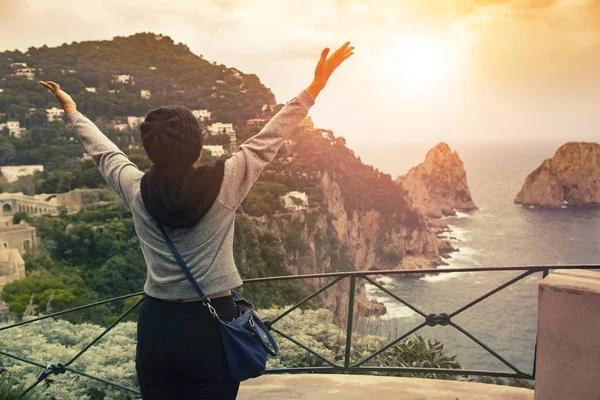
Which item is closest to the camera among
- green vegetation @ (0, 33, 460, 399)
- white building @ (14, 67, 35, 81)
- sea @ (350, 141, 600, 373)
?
green vegetation @ (0, 33, 460, 399)

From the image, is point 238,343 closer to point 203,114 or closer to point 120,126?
point 120,126

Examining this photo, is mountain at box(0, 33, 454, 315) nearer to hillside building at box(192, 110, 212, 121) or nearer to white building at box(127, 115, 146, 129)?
hillside building at box(192, 110, 212, 121)

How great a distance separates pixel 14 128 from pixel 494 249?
45844mm

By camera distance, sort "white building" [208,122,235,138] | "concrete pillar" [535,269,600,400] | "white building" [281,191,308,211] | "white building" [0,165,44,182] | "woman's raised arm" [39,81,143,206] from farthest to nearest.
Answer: "white building" [208,122,235,138]
"white building" [281,191,308,211]
"white building" [0,165,44,182]
"concrete pillar" [535,269,600,400]
"woman's raised arm" [39,81,143,206]

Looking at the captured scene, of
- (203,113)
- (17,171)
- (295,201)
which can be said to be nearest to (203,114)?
(203,113)

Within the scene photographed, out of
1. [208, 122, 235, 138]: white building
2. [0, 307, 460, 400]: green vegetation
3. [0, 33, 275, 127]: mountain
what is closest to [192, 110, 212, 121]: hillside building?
[0, 33, 275, 127]: mountain

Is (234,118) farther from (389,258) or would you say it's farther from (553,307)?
(553,307)

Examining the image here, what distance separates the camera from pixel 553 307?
149cm

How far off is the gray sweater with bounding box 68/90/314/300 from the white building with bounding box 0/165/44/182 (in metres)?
46.2

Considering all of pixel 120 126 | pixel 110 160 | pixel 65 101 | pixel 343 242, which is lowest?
pixel 343 242

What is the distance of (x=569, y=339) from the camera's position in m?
1.46

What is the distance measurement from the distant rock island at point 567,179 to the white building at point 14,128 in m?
50.7

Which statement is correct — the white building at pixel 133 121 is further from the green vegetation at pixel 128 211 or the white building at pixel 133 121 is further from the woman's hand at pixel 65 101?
the woman's hand at pixel 65 101

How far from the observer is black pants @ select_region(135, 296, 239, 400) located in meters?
0.99
